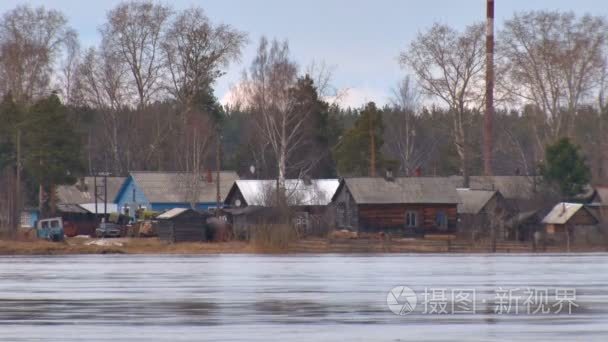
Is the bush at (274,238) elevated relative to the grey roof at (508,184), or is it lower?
lower

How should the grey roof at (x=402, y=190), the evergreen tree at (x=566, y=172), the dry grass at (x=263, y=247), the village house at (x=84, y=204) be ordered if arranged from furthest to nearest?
Result: the village house at (x=84, y=204)
the grey roof at (x=402, y=190)
the evergreen tree at (x=566, y=172)
the dry grass at (x=263, y=247)

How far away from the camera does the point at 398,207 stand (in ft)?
304

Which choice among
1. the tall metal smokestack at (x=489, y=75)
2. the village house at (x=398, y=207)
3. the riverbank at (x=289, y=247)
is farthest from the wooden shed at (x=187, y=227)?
the tall metal smokestack at (x=489, y=75)

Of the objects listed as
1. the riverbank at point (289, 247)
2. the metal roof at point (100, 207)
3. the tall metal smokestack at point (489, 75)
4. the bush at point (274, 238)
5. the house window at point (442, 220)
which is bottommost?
the riverbank at point (289, 247)

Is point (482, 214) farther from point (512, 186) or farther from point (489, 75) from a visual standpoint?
point (489, 75)

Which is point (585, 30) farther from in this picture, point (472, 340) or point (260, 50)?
point (472, 340)

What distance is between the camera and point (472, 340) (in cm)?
2547

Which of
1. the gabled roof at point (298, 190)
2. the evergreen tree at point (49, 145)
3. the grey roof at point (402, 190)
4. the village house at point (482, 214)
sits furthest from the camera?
the gabled roof at point (298, 190)

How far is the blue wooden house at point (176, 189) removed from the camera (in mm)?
105188

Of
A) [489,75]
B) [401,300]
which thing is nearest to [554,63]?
[489,75]

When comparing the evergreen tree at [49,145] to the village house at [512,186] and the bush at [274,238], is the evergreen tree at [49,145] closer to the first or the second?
the bush at [274,238]

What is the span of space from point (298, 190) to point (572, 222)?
18604mm

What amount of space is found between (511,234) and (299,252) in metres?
19.2

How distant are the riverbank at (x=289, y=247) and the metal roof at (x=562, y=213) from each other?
5630 mm
